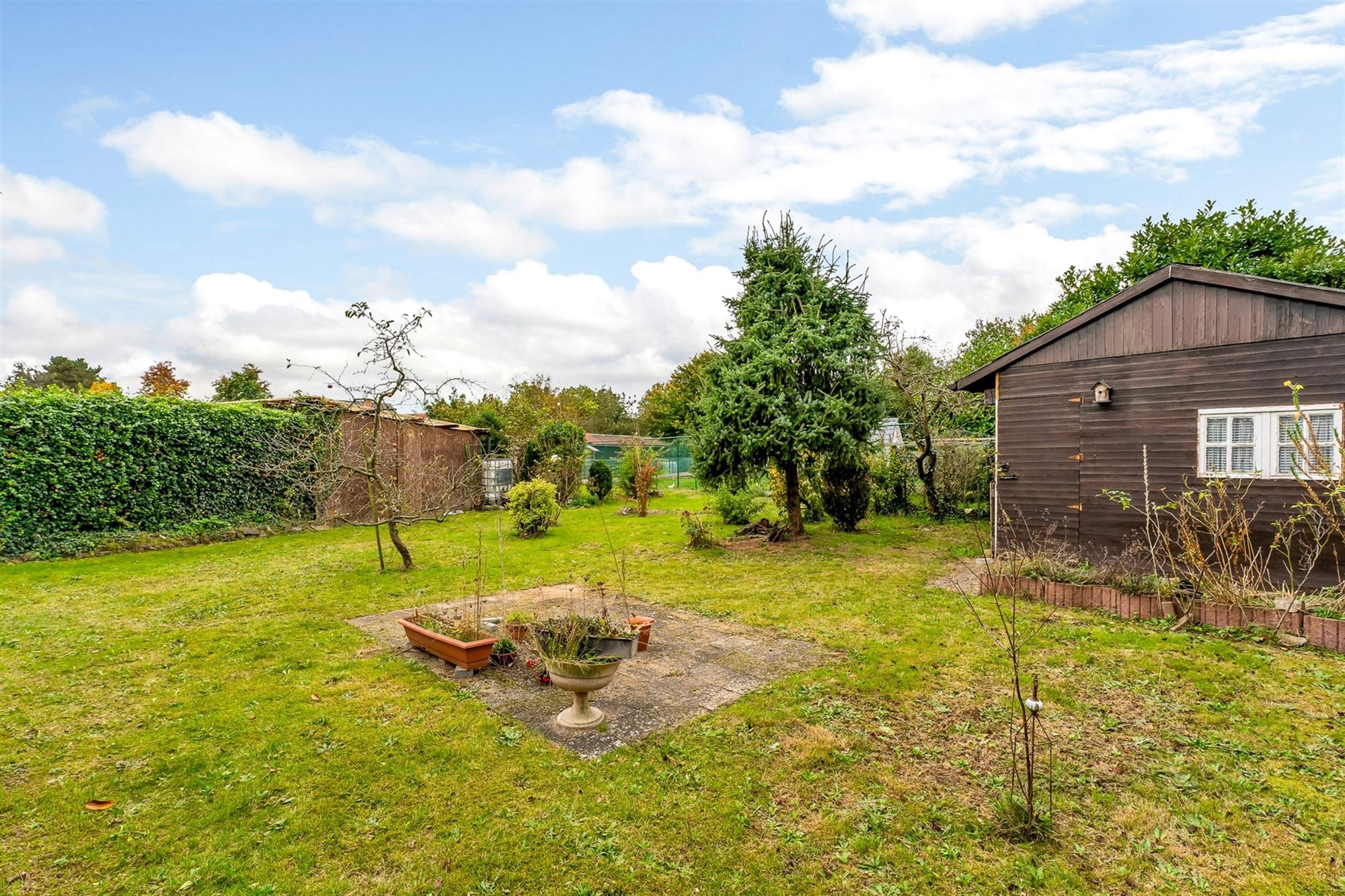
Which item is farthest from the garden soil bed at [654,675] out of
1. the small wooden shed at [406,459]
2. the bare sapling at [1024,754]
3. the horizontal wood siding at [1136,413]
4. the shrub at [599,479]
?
the shrub at [599,479]

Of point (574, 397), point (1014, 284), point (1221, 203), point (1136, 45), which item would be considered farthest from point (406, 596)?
point (574, 397)

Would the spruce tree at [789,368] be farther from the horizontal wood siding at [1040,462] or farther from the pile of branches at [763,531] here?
the horizontal wood siding at [1040,462]

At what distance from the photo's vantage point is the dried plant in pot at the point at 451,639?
4.88 metres

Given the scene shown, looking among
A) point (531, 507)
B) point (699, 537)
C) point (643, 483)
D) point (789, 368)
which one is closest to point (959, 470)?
point (789, 368)

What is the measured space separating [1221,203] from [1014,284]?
591 inches

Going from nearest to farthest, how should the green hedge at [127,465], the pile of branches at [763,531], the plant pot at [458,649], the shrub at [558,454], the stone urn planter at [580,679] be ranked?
the stone urn planter at [580,679]
the plant pot at [458,649]
the green hedge at [127,465]
the pile of branches at [763,531]
the shrub at [558,454]

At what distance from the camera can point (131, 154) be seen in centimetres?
846

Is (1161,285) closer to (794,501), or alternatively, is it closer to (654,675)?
(794,501)

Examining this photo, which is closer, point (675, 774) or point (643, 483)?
point (675, 774)

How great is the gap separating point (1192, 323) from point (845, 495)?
6908 millimetres

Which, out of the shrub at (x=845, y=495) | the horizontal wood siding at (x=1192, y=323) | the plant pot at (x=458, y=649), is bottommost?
the plant pot at (x=458, y=649)

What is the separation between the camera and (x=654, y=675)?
4930mm

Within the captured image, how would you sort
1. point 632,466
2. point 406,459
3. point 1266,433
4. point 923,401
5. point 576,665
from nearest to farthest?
point 576,665, point 1266,433, point 923,401, point 406,459, point 632,466

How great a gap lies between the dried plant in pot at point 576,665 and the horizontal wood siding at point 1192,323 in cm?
835
